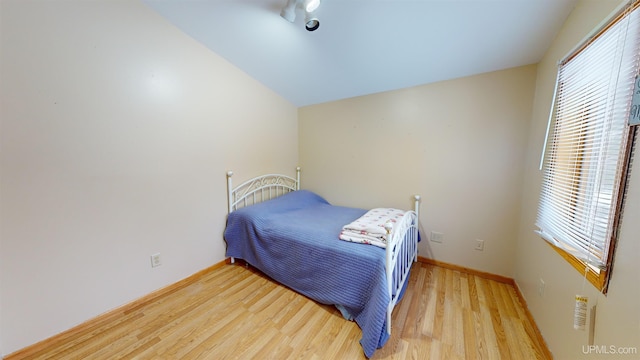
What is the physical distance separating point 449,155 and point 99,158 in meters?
3.09

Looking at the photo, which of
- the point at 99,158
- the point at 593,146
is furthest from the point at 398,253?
the point at 99,158

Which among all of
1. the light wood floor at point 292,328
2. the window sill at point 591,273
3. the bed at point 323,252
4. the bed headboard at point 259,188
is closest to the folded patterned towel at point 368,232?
the bed at point 323,252

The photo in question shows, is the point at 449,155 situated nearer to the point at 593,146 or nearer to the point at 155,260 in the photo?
the point at 593,146

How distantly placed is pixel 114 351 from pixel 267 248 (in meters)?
1.18

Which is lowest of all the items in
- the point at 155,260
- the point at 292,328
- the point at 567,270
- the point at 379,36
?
the point at 292,328

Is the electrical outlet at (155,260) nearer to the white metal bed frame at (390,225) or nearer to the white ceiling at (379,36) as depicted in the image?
the white metal bed frame at (390,225)

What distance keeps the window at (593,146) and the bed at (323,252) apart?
0.90 metres

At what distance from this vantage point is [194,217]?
215 cm

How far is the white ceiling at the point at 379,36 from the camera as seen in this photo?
4.80ft

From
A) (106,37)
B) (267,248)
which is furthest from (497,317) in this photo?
(106,37)

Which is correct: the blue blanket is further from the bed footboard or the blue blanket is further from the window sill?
the window sill

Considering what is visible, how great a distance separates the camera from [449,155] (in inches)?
88.4

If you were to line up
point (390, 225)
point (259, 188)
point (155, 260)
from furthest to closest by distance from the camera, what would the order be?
point (259, 188)
point (155, 260)
point (390, 225)

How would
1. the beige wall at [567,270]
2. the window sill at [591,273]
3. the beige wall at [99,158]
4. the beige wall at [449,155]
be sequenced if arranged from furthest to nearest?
the beige wall at [449,155] < the beige wall at [99,158] < the window sill at [591,273] < the beige wall at [567,270]
